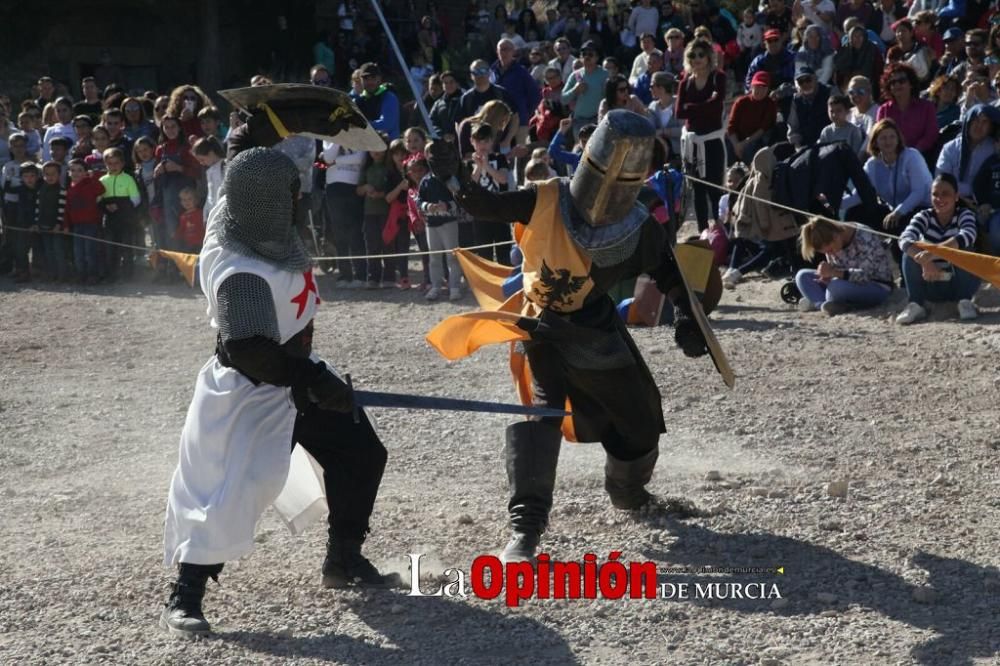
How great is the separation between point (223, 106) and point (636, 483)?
16968mm

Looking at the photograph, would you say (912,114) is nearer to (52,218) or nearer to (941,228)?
(941,228)

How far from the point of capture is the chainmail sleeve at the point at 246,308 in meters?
4.49

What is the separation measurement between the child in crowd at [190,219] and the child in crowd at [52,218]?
1.31m

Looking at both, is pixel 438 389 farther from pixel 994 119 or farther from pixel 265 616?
pixel 994 119

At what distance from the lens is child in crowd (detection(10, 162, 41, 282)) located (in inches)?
522

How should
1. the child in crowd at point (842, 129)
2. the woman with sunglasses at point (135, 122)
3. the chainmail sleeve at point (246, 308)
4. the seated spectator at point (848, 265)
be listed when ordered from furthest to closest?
1. the woman with sunglasses at point (135, 122)
2. the child in crowd at point (842, 129)
3. the seated spectator at point (848, 265)
4. the chainmail sleeve at point (246, 308)

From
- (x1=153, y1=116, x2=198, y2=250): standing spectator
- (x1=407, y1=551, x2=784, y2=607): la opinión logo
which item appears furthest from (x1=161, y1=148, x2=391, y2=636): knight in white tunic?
(x1=153, y1=116, x2=198, y2=250): standing spectator

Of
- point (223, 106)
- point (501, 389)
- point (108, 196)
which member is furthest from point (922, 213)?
point (223, 106)

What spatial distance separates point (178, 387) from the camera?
8656 millimetres

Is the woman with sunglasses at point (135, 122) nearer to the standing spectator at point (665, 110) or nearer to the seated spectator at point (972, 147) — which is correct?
the standing spectator at point (665, 110)

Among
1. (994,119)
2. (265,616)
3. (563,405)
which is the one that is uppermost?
(994,119)

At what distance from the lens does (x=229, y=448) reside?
464 centimetres

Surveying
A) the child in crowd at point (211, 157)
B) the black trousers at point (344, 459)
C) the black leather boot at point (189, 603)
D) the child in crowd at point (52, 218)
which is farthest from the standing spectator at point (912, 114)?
the black leather boot at point (189, 603)

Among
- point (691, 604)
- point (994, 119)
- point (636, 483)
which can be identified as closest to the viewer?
point (691, 604)
